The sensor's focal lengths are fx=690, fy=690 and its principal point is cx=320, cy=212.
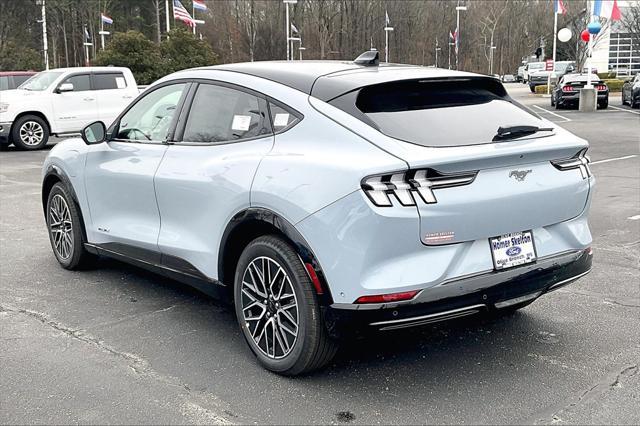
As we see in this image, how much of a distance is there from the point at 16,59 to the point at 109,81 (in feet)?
99.4

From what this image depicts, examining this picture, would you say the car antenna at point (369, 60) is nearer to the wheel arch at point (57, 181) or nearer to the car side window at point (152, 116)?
the car side window at point (152, 116)

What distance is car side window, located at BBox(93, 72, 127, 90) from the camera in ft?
55.3

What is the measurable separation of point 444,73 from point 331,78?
69cm

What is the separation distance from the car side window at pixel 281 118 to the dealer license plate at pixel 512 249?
4.10 feet

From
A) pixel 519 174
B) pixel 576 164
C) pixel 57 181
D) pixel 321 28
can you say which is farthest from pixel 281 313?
pixel 321 28

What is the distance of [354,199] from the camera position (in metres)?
3.25

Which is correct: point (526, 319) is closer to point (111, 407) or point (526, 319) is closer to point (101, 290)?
point (111, 407)

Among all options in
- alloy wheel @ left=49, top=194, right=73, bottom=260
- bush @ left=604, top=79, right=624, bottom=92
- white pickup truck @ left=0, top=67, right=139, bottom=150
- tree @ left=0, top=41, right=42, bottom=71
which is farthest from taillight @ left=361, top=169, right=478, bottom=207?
bush @ left=604, top=79, right=624, bottom=92

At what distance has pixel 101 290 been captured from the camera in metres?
5.43

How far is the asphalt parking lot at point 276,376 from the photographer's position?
341 centimetres

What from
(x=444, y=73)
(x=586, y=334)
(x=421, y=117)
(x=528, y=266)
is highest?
(x=444, y=73)

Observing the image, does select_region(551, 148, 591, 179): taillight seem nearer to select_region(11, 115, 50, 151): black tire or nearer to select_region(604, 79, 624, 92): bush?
select_region(11, 115, 50, 151): black tire

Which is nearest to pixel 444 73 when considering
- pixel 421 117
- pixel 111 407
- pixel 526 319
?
pixel 421 117

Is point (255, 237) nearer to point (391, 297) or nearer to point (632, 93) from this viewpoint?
point (391, 297)
